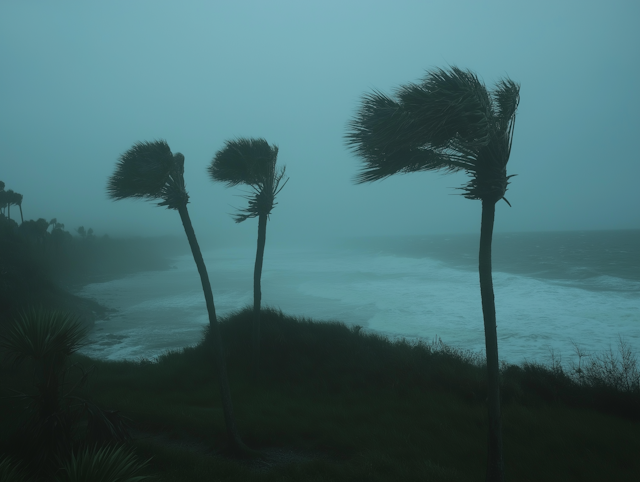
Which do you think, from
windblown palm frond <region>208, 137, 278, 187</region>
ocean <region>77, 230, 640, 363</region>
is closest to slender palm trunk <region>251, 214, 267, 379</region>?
windblown palm frond <region>208, 137, 278, 187</region>

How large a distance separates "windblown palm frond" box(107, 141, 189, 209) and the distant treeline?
2.13 meters

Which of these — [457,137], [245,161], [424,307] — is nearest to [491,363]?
[457,137]

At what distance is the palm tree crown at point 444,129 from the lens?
11.9ft

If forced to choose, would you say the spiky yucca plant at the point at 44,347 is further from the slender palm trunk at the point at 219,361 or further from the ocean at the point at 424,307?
the ocean at the point at 424,307

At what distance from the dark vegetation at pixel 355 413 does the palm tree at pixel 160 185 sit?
2.69 ft

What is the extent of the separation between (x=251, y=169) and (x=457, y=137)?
5507 mm

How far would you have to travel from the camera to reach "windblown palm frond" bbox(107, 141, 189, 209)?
19.3ft

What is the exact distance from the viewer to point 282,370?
10.5 metres

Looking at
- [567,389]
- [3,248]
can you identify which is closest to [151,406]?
[567,389]

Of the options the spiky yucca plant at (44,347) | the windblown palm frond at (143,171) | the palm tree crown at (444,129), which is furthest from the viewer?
the windblown palm frond at (143,171)

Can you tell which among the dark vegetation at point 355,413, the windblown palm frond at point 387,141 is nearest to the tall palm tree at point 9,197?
the dark vegetation at point 355,413

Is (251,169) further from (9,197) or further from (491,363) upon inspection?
(9,197)

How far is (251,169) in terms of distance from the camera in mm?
8438

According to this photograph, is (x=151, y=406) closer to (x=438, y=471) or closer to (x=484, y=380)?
(x=438, y=471)
